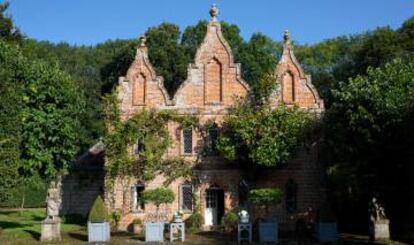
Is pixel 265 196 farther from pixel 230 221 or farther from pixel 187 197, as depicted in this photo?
pixel 187 197

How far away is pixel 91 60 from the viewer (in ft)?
213

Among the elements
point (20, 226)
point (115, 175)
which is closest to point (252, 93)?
point (115, 175)

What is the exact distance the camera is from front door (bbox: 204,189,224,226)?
1148 inches

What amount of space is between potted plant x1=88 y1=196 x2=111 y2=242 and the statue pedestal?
1546 mm

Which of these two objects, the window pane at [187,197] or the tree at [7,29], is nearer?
the window pane at [187,197]

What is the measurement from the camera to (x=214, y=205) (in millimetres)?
29328

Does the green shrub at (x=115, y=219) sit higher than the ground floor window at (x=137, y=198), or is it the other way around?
the ground floor window at (x=137, y=198)

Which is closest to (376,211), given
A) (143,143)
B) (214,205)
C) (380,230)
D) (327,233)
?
(380,230)

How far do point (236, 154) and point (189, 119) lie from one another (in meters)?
3.43

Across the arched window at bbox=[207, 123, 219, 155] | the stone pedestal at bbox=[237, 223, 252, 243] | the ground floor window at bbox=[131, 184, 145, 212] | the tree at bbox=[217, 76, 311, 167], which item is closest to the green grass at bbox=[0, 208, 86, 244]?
the ground floor window at bbox=[131, 184, 145, 212]

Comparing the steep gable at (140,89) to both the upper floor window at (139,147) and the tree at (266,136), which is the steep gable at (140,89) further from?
the tree at (266,136)

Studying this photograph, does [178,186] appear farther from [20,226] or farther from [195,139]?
[20,226]

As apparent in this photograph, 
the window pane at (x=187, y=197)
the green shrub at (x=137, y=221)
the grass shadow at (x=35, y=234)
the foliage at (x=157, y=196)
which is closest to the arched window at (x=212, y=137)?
the window pane at (x=187, y=197)

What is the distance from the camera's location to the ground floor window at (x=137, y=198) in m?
29.1
